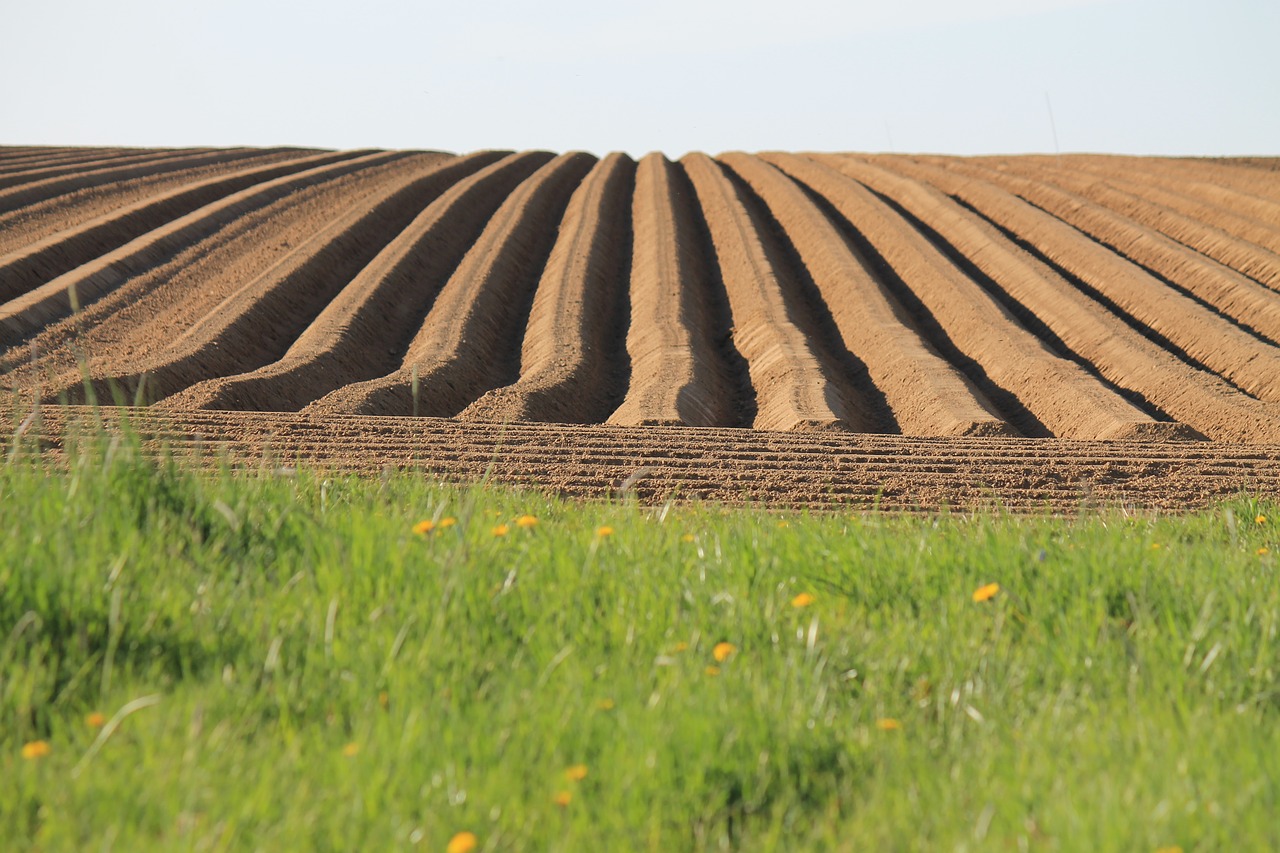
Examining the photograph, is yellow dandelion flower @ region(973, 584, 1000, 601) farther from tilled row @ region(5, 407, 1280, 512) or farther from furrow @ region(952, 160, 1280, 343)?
furrow @ region(952, 160, 1280, 343)

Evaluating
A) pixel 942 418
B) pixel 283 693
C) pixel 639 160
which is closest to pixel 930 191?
pixel 639 160

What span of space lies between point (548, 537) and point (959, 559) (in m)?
1.31

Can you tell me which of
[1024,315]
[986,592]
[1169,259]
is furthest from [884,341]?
[986,592]

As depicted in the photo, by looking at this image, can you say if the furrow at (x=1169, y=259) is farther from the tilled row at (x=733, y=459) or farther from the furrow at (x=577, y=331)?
the furrow at (x=577, y=331)

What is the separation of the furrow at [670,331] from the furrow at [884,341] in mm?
1713

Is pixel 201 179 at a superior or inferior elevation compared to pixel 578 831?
superior

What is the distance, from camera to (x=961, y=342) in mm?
13516

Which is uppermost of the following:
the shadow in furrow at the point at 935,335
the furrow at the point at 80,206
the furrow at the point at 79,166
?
the furrow at the point at 79,166

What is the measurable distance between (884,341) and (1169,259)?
6.94 metres

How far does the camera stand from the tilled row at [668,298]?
10156 millimetres

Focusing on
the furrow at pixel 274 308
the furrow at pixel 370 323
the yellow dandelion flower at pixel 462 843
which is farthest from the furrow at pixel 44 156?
the yellow dandelion flower at pixel 462 843

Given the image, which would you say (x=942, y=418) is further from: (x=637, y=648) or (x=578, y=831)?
(x=578, y=831)

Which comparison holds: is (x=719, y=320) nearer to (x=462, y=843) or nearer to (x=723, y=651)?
(x=723, y=651)

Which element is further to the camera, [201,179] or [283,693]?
[201,179]
